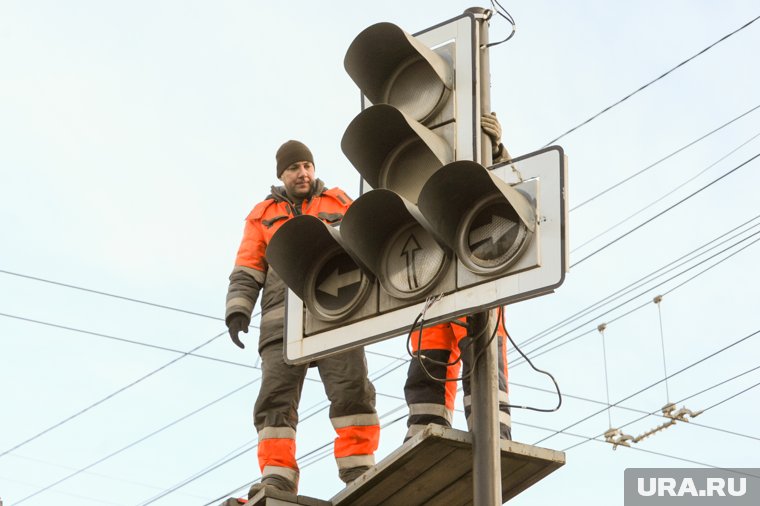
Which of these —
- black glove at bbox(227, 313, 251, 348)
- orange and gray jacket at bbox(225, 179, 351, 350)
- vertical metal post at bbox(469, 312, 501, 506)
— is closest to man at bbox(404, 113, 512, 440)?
orange and gray jacket at bbox(225, 179, 351, 350)

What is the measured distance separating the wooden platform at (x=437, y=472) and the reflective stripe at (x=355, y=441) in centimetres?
110

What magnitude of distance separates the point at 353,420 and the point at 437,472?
5.60 feet

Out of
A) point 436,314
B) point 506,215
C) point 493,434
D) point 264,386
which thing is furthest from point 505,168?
point 264,386

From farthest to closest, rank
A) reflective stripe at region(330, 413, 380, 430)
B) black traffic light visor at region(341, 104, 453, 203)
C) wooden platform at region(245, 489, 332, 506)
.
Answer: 1. reflective stripe at region(330, 413, 380, 430)
2. wooden platform at region(245, 489, 332, 506)
3. black traffic light visor at region(341, 104, 453, 203)

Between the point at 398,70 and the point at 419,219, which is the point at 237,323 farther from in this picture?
the point at 419,219

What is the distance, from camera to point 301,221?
6.38 metres

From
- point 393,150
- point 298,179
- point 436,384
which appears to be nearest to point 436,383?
point 436,384

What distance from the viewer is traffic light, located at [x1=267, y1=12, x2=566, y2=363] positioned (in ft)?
18.9

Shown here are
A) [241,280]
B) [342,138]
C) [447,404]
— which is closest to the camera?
[342,138]

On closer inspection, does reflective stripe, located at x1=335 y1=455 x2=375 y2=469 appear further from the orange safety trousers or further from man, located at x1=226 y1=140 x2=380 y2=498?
the orange safety trousers

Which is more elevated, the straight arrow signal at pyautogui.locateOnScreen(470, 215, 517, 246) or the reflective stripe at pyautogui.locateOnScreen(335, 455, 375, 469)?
the straight arrow signal at pyautogui.locateOnScreen(470, 215, 517, 246)

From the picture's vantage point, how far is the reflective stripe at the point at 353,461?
776cm

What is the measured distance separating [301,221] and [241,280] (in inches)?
83.3

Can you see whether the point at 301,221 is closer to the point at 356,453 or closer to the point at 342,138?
the point at 342,138
